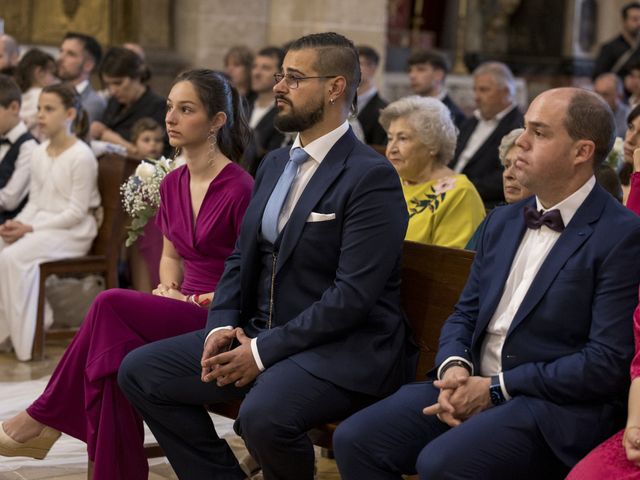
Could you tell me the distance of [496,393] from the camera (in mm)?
3203

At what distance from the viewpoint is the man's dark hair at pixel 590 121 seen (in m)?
3.21

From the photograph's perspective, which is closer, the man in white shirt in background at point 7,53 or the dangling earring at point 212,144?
the dangling earring at point 212,144

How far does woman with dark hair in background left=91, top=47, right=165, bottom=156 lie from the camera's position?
8156mm

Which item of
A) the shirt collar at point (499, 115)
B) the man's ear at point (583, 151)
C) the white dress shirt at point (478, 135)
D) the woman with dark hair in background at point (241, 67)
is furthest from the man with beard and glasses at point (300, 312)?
the woman with dark hair in background at point (241, 67)

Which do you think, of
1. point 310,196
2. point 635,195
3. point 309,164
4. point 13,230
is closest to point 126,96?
point 13,230

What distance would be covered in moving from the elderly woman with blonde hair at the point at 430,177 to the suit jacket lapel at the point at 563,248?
4.87ft

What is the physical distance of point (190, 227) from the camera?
4320mm

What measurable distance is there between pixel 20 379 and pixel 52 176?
3.89 feet

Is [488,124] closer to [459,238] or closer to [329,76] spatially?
[459,238]

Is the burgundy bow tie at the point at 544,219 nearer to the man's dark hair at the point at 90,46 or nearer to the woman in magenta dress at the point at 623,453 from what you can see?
the woman in magenta dress at the point at 623,453

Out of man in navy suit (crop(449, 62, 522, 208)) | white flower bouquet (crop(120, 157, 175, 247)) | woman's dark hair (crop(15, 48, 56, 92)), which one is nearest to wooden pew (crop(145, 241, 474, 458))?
white flower bouquet (crop(120, 157, 175, 247))

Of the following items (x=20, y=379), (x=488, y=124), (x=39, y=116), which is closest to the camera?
(x=20, y=379)

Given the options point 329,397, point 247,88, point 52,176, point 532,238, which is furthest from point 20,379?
point 247,88

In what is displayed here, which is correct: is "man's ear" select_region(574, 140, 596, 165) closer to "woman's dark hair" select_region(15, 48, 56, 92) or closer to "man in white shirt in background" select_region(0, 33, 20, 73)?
→ "woman's dark hair" select_region(15, 48, 56, 92)
